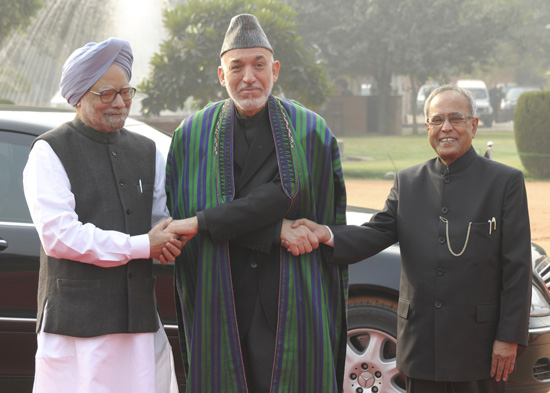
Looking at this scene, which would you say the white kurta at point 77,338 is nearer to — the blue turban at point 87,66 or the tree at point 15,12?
the blue turban at point 87,66

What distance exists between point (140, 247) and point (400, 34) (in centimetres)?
3378

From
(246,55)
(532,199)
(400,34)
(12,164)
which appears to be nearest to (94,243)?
(246,55)

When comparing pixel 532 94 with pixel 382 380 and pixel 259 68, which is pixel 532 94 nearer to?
pixel 382 380

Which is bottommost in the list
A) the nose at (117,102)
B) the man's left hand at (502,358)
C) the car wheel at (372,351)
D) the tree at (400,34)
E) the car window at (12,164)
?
the car wheel at (372,351)

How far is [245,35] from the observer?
10.3ft

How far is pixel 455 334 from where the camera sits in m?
3.12

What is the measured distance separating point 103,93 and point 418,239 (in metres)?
1.34

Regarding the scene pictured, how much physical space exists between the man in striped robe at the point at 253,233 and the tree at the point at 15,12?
19.8 meters

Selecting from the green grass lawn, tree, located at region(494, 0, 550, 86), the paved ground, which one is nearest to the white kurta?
the paved ground

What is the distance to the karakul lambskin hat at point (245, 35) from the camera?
3121 mm

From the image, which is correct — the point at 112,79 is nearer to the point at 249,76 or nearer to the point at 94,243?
the point at 249,76

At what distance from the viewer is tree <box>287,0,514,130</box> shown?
3544 centimetres

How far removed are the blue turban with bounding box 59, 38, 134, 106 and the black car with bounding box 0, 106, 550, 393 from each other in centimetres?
135

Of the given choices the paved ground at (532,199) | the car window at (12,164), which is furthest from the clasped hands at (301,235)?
the paved ground at (532,199)
